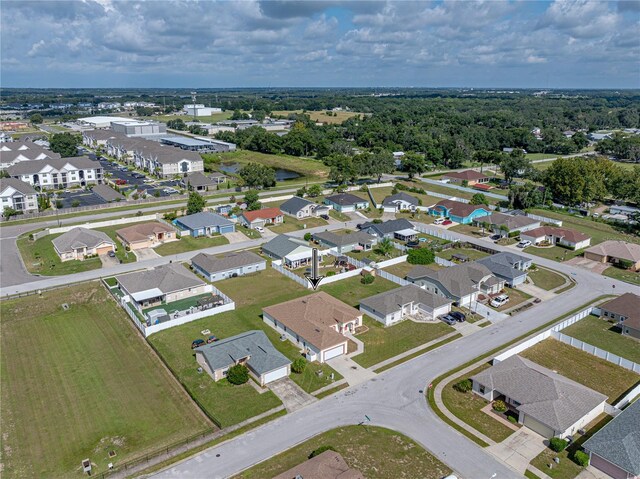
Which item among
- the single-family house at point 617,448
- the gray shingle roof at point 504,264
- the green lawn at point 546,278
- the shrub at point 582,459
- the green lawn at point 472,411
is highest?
the gray shingle roof at point 504,264

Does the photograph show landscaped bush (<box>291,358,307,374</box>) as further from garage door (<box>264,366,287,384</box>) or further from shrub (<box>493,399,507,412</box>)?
shrub (<box>493,399,507,412</box>)

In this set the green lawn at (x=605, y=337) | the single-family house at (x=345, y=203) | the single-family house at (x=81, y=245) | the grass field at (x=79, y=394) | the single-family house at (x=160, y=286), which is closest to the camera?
the grass field at (x=79, y=394)

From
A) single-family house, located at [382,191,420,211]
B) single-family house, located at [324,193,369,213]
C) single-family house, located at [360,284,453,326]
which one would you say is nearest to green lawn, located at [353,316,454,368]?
single-family house, located at [360,284,453,326]

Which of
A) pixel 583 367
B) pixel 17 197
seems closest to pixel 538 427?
pixel 583 367

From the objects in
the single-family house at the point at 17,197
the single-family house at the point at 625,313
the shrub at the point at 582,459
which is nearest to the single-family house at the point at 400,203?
the single-family house at the point at 625,313

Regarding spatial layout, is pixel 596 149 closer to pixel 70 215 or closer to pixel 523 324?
pixel 523 324

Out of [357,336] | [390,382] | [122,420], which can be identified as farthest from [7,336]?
[390,382]

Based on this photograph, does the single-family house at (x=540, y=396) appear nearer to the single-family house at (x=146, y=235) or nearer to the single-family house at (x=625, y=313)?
the single-family house at (x=625, y=313)
